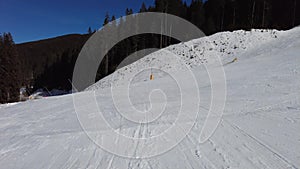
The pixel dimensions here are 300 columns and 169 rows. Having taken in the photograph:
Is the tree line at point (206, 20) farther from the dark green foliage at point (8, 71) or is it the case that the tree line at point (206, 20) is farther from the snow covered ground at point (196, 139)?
the snow covered ground at point (196, 139)

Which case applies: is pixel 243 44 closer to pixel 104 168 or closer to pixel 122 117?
pixel 122 117

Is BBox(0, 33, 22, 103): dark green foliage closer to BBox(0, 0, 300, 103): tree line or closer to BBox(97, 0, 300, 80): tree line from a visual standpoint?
BBox(0, 0, 300, 103): tree line

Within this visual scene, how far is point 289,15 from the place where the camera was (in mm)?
38938

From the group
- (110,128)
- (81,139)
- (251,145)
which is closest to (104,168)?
(81,139)

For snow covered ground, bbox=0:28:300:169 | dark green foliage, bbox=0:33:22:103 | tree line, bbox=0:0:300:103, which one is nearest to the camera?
snow covered ground, bbox=0:28:300:169

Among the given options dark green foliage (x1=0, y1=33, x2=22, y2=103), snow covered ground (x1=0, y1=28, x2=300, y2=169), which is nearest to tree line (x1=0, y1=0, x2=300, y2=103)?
dark green foliage (x1=0, y1=33, x2=22, y2=103)

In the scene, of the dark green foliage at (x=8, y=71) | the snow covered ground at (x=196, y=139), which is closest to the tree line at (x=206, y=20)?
the dark green foliage at (x=8, y=71)

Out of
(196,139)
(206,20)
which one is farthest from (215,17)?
(196,139)

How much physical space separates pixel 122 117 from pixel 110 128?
1.01 meters

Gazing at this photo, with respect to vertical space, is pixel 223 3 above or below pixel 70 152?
above

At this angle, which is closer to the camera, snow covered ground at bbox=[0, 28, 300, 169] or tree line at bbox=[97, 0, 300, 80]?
snow covered ground at bbox=[0, 28, 300, 169]

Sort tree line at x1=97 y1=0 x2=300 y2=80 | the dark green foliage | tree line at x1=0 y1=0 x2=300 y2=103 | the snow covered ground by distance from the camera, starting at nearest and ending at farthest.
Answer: the snow covered ground, the dark green foliage, tree line at x1=0 y1=0 x2=300 y2=103, tree line at x1=97 y1=0 x2=300 y2=80

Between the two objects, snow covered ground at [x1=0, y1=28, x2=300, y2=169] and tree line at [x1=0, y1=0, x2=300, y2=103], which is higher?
tree line at [x1=0, y1=0, x2=300, y2=103]

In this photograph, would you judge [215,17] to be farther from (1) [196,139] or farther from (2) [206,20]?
(1) [196,139]
